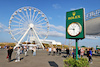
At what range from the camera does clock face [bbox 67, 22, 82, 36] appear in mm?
6445

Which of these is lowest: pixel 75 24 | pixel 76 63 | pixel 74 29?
pixel 76 63

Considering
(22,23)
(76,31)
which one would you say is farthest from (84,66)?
(22,23)

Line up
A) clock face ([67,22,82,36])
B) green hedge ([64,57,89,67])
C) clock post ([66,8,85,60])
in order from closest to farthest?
green hedge ([64,57,89,67]) < clock post ([66,8,85,60]) < clock face ([67,22,82,36])

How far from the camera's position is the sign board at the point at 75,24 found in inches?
250

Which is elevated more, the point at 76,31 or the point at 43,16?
the point at 43,16

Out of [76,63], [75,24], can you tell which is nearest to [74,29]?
[75,24]

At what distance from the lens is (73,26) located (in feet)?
22.1

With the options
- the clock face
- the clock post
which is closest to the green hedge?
the clock post

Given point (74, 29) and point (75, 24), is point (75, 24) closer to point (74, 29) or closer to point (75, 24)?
point (75, 24)

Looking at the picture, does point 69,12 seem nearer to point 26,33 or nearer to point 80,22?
point 80,22

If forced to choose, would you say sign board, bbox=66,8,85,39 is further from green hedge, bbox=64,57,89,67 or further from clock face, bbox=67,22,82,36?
green hedge, bbox=64,57,89,67

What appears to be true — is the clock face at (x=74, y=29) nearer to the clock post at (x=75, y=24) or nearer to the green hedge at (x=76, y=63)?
the clock post at (x=75, y=24)

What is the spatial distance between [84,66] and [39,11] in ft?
126

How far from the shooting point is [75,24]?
263 inches
